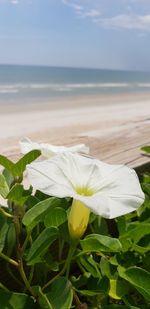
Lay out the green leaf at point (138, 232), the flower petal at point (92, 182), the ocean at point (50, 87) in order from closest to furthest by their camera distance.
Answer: the flower petal at point (92, 182)
the green leaf at point (138, 232)
the ocean at point (50, 87)

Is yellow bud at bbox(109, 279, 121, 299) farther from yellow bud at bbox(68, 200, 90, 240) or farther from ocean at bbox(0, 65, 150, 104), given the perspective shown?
ocean at bbox(0, 65, 150, 104)

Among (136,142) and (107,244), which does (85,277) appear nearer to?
(107,244)

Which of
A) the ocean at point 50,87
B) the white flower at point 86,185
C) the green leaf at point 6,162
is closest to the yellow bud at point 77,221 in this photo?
the white flower at point 86,185

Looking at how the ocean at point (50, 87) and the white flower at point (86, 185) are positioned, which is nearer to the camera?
the white flower at point (86, 185)

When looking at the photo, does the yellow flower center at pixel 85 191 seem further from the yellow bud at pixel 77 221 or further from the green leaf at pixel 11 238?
the green leaf at pixel 11 238

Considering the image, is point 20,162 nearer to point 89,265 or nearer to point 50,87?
point 89,265

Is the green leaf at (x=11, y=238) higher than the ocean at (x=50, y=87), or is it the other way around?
the green leaf at (x=11, y=238)

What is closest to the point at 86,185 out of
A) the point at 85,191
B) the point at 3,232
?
the point at 85,191

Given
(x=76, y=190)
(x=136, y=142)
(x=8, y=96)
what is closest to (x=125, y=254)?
(x=76, y=190)

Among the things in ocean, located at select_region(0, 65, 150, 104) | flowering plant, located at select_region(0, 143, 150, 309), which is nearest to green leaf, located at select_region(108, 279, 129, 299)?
flowering plant, located at select_region(0, 143, 150, 309)
